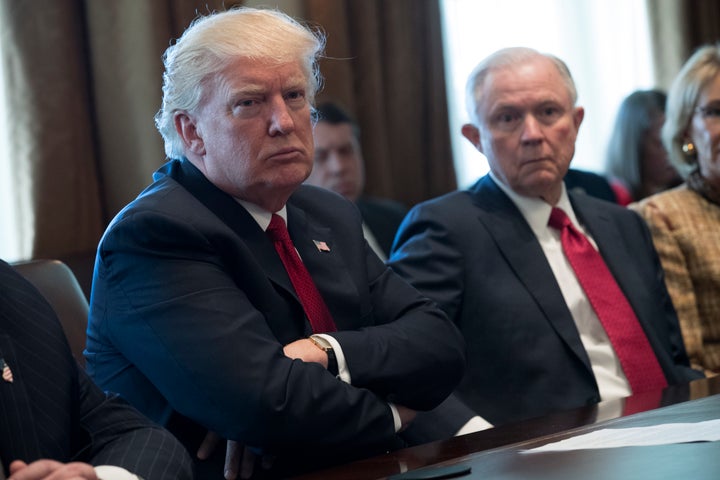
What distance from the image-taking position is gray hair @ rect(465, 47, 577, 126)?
2.87m

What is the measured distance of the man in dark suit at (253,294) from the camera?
184 centimetres

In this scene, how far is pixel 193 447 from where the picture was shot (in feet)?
6.54

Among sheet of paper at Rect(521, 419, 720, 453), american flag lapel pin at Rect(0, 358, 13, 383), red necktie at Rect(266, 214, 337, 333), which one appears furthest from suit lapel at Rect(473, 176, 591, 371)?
american flag lapel pin at Rect(0, 358, 13, 383)

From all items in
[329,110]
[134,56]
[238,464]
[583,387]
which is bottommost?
[583,387]

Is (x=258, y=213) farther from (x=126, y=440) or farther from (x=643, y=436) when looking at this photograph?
(x=643, y=436)

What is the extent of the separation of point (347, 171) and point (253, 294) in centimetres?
233

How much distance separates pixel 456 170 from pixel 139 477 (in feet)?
11.4

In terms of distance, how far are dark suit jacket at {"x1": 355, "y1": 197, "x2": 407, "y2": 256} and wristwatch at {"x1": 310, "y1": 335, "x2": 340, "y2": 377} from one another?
2.27 m

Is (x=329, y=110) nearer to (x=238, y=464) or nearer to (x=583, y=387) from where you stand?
(x=583, y=387)

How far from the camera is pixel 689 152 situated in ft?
10.7

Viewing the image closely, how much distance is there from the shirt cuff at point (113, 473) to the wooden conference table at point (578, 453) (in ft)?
1.03

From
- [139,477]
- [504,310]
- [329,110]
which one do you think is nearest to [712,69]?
[504,310]

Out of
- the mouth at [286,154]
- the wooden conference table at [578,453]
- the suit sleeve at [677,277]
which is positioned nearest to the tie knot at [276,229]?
the mouth at [286,154]

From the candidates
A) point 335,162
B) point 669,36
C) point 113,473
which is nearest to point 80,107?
point 335,162
